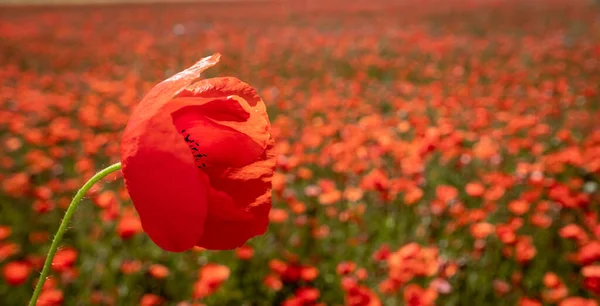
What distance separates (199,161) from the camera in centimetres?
68

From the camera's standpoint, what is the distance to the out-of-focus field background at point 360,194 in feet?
6.29

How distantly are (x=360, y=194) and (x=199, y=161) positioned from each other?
1.83 metres

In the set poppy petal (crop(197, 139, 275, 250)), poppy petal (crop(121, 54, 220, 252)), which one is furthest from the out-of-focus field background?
poppy petal (crop(121, 54, 220, 252))

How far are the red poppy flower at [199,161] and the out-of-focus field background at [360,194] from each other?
0.95 m

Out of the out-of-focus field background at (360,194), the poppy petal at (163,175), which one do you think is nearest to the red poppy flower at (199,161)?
the poppy petal at (163,175)

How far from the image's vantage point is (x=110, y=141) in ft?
11.8

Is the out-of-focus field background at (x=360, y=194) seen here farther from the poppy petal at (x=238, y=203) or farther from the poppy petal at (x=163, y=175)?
the poppy petal at (x=163, y=175)

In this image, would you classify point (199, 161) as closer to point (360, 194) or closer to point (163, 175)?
point (163, 175)

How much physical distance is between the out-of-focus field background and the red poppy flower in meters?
0.95

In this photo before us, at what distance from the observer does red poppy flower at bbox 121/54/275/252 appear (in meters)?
0.59

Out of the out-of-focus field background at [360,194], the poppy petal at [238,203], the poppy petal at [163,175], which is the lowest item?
the out-of-focus field background at [360,194]

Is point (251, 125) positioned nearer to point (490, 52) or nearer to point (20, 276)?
point (20, 276)

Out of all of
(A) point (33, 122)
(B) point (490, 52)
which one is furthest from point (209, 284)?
(B) point (490, 52)

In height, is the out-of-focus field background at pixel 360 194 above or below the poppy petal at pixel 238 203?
below
